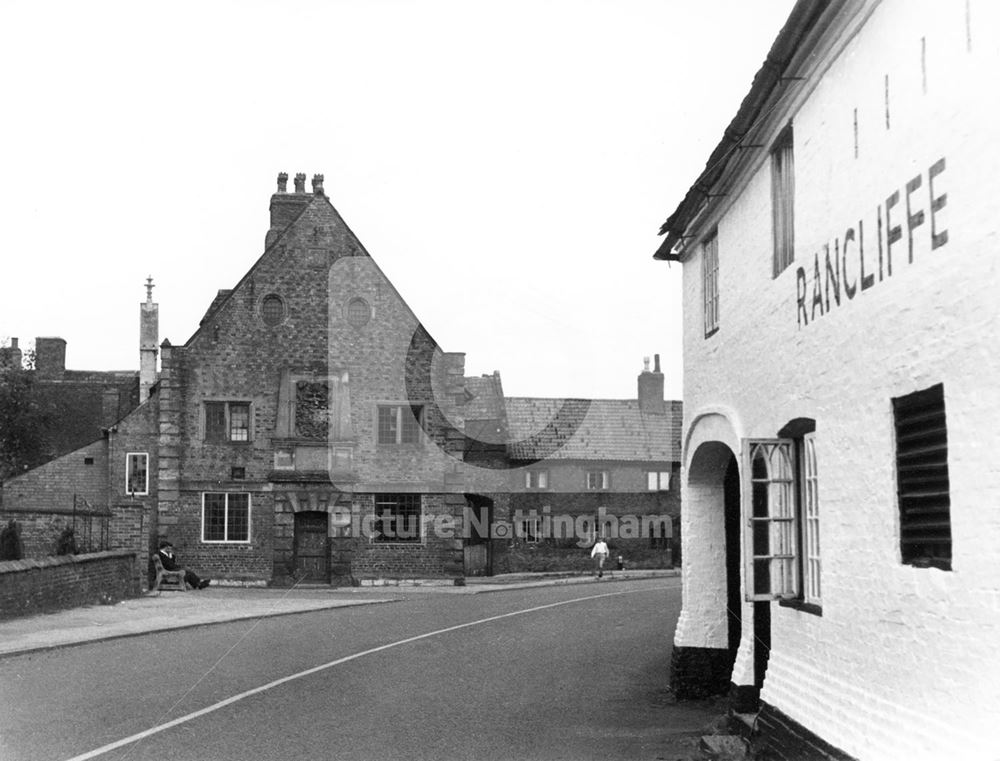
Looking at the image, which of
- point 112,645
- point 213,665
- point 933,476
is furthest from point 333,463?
point 933,476

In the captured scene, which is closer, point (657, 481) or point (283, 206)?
point (283, 206)

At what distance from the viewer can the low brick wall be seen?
21.7 metres

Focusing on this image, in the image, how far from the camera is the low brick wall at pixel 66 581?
71.1ft

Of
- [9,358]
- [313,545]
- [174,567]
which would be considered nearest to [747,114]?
[174,567]

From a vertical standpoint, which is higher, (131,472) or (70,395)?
(70,395)

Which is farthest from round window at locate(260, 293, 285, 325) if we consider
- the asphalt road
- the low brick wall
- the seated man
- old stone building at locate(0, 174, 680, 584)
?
the asphalt road

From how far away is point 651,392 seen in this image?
53.8m

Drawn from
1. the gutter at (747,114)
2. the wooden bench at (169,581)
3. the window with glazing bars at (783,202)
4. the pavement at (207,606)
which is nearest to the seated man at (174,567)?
the wooden bench at (169,581)

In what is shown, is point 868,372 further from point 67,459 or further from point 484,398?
point 484,398

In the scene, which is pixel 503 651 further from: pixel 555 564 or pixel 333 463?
pixel 555 564

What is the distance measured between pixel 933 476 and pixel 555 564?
136ft

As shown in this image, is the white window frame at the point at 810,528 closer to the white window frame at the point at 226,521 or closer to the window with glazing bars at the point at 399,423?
the window with glazing bars at the point at 399,423

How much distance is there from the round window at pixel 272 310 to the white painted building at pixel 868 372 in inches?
998

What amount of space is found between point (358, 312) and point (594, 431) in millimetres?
17499
